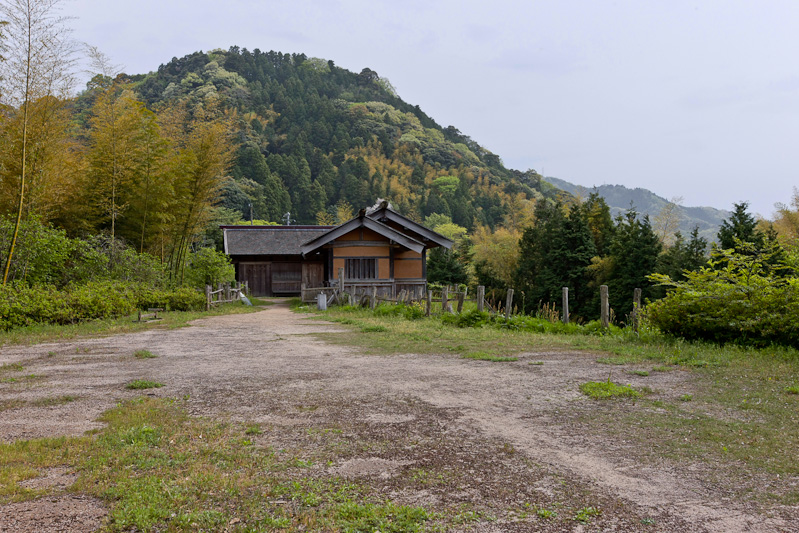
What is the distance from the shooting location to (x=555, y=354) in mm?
8828

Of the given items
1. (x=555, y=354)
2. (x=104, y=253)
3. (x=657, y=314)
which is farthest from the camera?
(x=104, y=253)

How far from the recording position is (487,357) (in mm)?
8422

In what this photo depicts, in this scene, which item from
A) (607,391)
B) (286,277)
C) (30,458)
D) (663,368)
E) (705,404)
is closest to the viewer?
(30,458)

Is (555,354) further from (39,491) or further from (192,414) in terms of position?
(39,491)

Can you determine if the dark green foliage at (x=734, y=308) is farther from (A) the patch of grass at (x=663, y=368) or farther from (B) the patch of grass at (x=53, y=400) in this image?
(B) the patch of grass at (x=53, y=400)

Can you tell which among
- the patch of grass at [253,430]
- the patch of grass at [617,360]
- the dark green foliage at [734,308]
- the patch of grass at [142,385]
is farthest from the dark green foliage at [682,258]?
the patch of grass at [253,430]

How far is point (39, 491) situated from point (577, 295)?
33357 millimetres

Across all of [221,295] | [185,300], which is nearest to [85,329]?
[185,300]

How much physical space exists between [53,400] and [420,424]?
3.85 metres

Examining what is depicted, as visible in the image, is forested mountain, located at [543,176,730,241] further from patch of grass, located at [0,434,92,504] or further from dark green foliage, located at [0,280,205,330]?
patch of grass, located at [0,434,92,504]

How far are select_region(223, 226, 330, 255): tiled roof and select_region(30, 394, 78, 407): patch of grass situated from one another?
24381mm

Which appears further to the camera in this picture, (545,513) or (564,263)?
(564,263)

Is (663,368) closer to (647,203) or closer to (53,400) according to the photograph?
(53,400)

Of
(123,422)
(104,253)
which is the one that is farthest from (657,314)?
(104,253)
